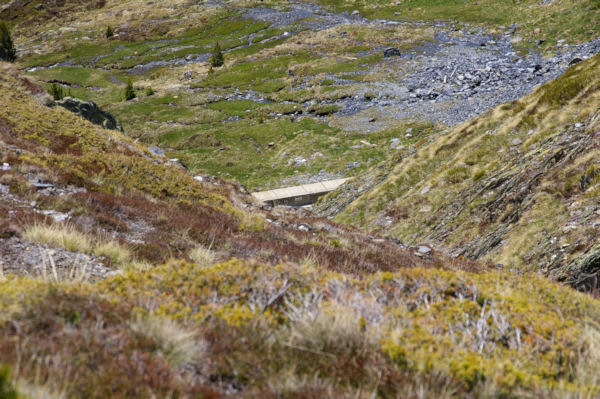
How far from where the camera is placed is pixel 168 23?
128375mm

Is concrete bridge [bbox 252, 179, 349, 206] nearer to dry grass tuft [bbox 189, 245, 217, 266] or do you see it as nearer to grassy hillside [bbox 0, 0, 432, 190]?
grassy hillside [bbox 0, 0, 432, 190]

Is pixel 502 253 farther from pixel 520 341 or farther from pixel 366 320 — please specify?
pixel 366 320

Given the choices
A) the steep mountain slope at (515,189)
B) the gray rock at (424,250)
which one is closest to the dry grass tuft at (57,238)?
the steep mountain slope at (515,189)

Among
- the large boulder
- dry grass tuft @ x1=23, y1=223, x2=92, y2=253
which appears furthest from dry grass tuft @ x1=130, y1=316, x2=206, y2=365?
the large boulder

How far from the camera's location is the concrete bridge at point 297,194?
28672 mm

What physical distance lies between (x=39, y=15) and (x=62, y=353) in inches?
8171

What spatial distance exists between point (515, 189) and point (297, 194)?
703 inches

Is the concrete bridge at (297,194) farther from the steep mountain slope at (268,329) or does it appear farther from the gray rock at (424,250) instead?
the steep mountain slope at (268,329)

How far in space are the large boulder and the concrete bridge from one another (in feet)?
38.3

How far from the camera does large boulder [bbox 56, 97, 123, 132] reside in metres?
24.4

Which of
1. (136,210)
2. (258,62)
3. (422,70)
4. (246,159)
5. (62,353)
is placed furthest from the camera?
(258,62)

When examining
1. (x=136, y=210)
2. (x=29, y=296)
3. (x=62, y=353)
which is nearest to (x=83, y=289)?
(x=29, y=296)

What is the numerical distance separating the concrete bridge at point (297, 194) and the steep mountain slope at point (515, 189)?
7.13 metres

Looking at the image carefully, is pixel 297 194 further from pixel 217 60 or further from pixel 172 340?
pixel 217 60
